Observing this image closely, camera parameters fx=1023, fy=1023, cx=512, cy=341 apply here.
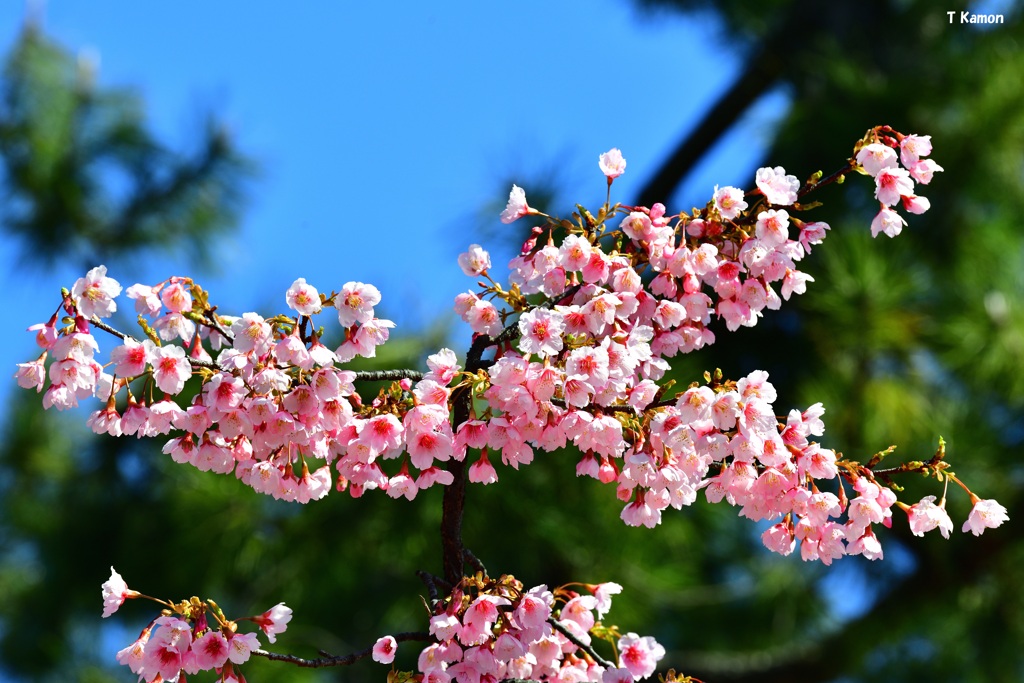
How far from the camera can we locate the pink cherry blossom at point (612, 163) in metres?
1.23

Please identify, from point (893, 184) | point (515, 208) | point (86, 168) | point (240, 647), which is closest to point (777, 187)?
point (893, 184)

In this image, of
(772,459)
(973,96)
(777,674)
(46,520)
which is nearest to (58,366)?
(772,459)

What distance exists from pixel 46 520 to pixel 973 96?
4495 millimetres

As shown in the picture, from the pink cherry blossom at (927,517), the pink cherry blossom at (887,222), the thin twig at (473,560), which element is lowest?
the thin twig at (473,560)

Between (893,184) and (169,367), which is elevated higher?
(893,184)

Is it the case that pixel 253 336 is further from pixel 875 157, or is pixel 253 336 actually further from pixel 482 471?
pixel 875 157

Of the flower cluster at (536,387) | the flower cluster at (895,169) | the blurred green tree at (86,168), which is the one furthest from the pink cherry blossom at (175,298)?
the blurred green tree at (86,168)

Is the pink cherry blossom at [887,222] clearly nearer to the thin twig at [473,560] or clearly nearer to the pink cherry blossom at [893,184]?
the pink cherry blossom at [893,184]

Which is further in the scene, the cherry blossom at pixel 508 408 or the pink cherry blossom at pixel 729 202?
the pink cherry blossom at pixel 729 202

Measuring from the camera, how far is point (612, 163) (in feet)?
4.03

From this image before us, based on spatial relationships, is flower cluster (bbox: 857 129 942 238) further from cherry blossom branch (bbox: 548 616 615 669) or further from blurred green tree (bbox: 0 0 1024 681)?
blurred green tree (bbox: 0 0 1024 681)

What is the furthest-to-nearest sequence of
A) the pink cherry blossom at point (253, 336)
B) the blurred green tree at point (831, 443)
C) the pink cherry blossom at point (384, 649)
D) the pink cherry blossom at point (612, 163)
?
1. the blurred green tree at point (831, 443)
2. the pink cherry blossom at point (612, 163)
3. the pink cherry blossom at point (384, 649)
4. the pink cherry blossom at point (253, 336)

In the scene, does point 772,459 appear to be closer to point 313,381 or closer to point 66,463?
point 313,381

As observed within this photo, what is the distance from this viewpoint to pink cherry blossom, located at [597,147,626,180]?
4.02 feet
